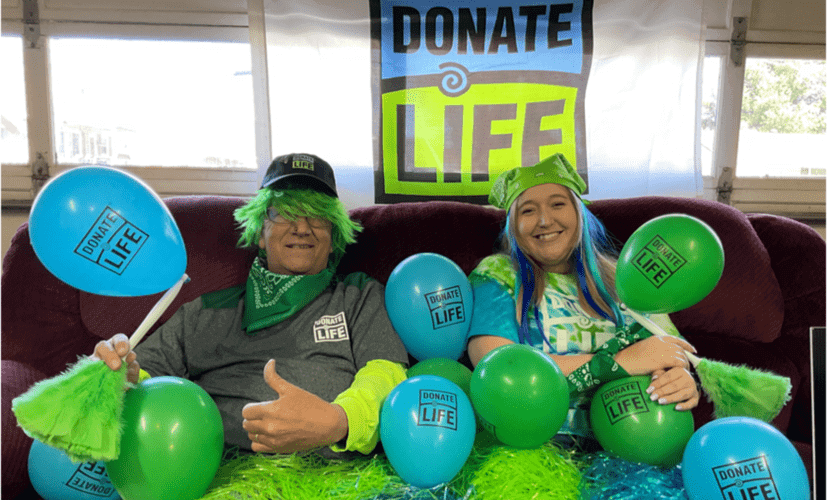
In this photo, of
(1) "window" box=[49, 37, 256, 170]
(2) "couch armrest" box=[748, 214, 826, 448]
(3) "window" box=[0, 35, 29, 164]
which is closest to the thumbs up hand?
(2) "couch armrest" box=[748, 214, 826, 448]

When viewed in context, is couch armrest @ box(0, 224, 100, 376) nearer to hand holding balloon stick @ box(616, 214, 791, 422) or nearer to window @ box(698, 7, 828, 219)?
hand holding balloon stick @ box(616, 214, 791, 422)

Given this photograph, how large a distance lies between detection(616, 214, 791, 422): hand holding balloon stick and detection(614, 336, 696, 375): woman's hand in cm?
5

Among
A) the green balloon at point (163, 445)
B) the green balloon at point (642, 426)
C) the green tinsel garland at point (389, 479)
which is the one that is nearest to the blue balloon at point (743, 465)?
the green balloon at point (642, 426)

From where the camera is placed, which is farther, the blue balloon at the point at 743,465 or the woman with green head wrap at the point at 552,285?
the woman with green head wrap at the point at 552,285

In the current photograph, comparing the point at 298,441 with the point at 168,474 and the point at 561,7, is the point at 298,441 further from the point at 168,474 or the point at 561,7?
the point at 561,7

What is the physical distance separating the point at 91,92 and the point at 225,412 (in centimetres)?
177

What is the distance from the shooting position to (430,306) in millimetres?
1361

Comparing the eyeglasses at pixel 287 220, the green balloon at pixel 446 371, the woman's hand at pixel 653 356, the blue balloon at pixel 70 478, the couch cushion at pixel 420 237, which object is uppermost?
the eyeglasses at pixel 287 220

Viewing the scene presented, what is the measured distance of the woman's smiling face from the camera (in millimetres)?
1493

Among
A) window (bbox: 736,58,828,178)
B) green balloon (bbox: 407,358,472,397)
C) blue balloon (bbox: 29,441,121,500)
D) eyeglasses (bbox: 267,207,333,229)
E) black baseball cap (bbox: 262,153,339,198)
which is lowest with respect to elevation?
blue balloon (bbox: 29,441,121,500)

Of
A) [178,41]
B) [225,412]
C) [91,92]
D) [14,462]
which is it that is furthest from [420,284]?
[91,92]

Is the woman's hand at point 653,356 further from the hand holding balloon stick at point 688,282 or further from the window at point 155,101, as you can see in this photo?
the window at point 155,101

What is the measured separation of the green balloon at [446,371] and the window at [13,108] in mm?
2068

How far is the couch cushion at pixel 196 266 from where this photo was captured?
157cm
